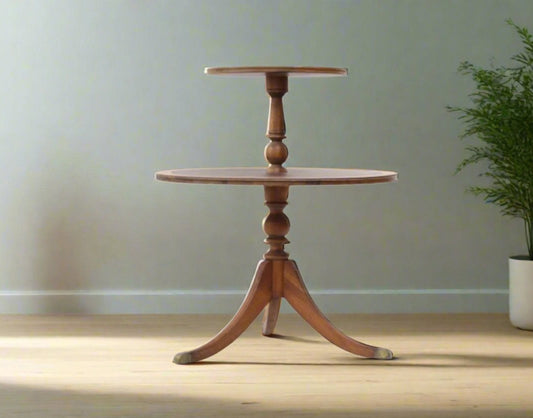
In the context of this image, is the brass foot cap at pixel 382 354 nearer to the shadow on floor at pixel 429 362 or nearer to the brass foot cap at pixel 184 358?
the shadow on floor at pixel 429 362

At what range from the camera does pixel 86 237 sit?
370 cm

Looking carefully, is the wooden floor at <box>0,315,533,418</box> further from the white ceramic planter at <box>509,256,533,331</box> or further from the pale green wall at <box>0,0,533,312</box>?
the pale green wall at <box>0,0,533,312</box>

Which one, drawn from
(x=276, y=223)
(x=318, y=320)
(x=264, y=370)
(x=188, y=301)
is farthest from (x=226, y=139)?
(x=264, y=370)

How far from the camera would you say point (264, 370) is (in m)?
2.84

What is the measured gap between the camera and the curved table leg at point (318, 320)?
2.95m

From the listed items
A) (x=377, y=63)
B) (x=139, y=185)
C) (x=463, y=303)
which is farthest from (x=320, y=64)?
(x=463, y=303)

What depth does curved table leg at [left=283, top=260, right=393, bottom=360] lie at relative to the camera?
116 inches

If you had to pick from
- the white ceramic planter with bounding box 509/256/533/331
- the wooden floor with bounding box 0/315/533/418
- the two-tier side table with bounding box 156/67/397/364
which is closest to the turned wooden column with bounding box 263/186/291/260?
the two-tier side table with bounding box 156/67/397/364

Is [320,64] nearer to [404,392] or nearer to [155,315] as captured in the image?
[155,315]

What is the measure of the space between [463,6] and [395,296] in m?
1.19

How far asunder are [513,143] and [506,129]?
62 mm

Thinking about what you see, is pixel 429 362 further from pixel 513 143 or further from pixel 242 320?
pixel 513 143

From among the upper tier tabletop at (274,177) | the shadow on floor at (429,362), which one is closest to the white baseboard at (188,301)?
the shadow on floor at (429,362)

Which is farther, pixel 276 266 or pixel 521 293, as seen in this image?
pixel 521 293
